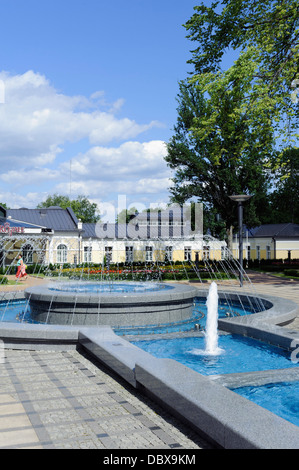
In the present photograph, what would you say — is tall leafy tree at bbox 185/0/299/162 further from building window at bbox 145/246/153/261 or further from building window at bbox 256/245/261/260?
building window at bbox 256/245/261/260

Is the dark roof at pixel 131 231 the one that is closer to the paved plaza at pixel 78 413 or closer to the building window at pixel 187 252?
the building window at pixel 187 252

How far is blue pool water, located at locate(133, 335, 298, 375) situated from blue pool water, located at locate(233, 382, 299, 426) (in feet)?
3.46

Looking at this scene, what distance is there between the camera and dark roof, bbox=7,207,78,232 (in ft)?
144

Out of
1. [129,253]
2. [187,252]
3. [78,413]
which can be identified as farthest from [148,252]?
[78,413]

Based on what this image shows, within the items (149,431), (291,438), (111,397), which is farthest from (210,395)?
(111,397)

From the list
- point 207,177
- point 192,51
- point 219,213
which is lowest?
point 219,213

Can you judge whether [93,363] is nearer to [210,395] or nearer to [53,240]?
[210,395]

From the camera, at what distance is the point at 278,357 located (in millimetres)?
7559

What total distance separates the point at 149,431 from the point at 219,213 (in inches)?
1314

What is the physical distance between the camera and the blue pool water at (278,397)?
518 cm

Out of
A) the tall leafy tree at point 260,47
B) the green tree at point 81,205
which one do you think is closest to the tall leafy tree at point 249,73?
the tall leafy tree at point 260,47

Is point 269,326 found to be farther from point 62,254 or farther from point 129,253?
point 129,253

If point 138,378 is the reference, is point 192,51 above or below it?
above

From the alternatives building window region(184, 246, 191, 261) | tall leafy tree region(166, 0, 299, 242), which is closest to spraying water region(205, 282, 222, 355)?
tall leafy tree region(166, 0, 299, 242)
